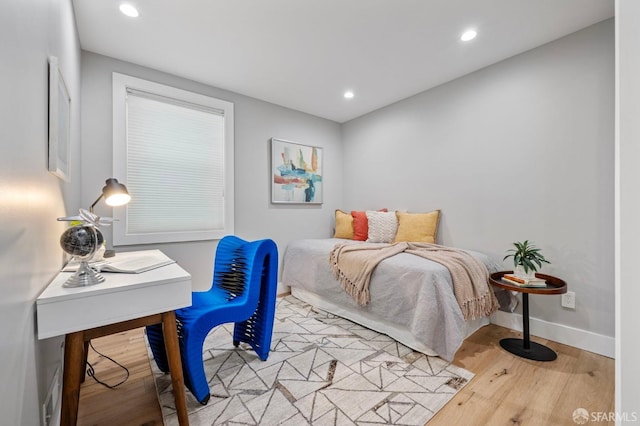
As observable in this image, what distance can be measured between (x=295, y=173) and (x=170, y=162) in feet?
4.89

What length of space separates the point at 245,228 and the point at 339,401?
2.16m

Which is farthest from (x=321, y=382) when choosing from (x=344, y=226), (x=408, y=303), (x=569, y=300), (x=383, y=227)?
(x=344, y=226)

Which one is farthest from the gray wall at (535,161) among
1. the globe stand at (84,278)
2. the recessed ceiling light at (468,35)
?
the globe stand at (84,278)

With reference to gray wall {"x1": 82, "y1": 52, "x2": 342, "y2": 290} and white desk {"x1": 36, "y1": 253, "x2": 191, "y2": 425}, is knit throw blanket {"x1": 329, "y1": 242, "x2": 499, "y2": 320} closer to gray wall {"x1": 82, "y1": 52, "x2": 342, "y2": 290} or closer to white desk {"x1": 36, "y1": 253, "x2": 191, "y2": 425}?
gray wall {"x1": 82, "y1": 52, "x2": 342, "y2": 290}

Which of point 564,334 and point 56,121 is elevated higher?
point 56,121

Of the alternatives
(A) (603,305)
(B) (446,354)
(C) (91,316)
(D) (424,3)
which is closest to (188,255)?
(C) (91,316)

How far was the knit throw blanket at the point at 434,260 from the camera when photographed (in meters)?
2.02

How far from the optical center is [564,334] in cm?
216

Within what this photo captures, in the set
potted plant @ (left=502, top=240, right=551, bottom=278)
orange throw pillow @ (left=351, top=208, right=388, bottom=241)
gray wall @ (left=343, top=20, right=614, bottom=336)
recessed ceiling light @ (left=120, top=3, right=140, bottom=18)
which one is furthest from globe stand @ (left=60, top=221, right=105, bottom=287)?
gray wall @ (left=343, top=20, right=614, bottom=336)

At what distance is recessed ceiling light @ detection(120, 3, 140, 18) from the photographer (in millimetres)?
1836

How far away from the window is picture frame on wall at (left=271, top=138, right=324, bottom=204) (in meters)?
0.58

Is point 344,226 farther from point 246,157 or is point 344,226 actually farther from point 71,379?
point 71,379

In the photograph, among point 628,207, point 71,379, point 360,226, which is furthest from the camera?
point 360,226

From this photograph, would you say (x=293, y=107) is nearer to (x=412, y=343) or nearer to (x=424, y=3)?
(x=424, y=3)
